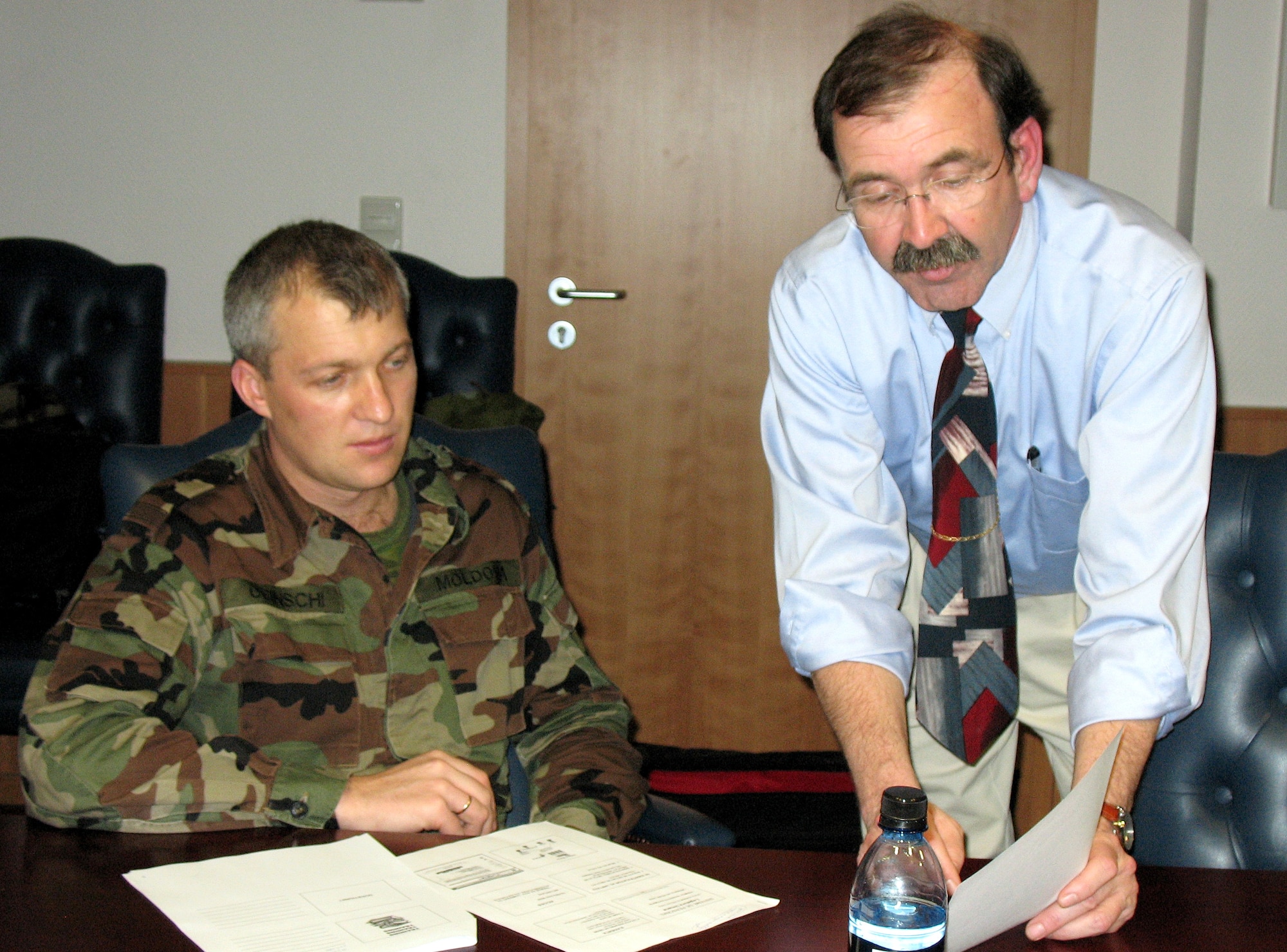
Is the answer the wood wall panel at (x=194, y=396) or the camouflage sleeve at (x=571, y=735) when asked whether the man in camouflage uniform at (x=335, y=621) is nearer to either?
the camouflage sleeve at (x=571, y=735)

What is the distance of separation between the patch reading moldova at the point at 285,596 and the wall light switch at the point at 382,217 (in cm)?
192

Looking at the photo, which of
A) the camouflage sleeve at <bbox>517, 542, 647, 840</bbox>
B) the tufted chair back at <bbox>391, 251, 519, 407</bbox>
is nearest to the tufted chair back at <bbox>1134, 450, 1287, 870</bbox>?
the camouflage sleeve at <bbox>517, 542, 647, 840</bbox>

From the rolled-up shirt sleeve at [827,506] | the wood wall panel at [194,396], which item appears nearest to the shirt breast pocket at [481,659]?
the rolled-up shirt sleeve at [827,506]

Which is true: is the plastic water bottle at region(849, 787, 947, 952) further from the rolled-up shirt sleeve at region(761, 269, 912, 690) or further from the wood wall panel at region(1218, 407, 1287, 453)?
the wood wall panel at region(1218, 407, 1287, 453)

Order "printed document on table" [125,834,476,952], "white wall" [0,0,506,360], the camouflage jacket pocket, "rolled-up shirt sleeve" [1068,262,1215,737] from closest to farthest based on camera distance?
A: "printed document on table" [125,834,476,952]
"rolled-up shirt sleeve" [1068,262,1215,737]
the camouflage jacket pocket
"white wall" [0,0,506,360]

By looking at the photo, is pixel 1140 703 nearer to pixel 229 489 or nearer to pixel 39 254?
pixel 229 489

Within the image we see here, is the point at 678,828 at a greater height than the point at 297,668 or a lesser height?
lesser

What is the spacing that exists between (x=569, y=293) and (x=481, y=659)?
1.87 meters

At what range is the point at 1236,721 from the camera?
1.42 m

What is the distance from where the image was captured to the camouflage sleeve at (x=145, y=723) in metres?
1.29

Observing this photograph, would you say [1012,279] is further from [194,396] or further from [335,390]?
[194,396]

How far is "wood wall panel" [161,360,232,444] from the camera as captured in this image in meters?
3.35

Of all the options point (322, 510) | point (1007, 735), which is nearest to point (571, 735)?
point (322, 510)

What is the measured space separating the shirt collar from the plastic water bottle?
804mm
